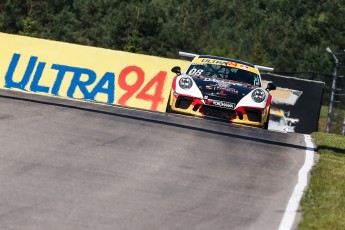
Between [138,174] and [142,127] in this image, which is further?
[142,127]

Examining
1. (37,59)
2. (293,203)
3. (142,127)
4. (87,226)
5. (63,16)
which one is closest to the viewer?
(87,226)

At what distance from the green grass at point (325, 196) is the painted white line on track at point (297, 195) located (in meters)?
0.08

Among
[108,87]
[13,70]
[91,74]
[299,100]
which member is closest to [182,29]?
[299,100]

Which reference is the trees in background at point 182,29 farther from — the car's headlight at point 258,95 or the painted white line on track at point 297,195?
the painted white line on track at point 297,195

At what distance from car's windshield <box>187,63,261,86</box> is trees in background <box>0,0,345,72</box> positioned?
137 feet

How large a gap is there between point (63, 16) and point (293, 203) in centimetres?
7121

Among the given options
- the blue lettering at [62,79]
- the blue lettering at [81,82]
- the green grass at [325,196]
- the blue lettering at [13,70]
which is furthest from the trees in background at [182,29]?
the green grass at [325,196]

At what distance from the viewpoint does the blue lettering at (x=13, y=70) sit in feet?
83.5

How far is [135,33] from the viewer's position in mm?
67062

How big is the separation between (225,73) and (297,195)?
34.9ft

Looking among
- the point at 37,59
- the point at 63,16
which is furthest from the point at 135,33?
A: the point at 37,59

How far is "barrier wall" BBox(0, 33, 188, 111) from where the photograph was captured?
25.1 metres

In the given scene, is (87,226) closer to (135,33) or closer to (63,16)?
(135,33)

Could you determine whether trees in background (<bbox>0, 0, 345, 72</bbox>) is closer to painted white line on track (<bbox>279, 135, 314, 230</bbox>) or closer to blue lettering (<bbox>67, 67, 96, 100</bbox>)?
blue lettering (<bbox>67, 67, 96, 100</bbox>)
